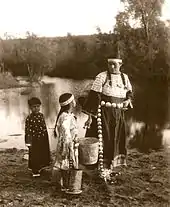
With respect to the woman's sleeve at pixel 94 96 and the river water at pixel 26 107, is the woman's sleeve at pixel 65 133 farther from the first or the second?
the river water at pixel 26 107

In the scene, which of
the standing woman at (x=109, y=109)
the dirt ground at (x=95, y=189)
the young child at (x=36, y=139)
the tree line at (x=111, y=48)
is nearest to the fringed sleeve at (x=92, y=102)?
the standing woman at (x=109, y=109)

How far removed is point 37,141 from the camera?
2949mm

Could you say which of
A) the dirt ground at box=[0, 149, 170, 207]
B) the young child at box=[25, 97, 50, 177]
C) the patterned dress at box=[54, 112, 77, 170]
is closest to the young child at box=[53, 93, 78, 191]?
the patterned dress at box=[54, 112, 77, 170]

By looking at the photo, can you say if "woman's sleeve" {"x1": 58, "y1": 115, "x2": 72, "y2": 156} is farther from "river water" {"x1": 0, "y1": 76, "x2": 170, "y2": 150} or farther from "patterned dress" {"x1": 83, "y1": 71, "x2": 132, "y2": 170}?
"river water" {"x1": 0, "y1": 76, "x2": 170, "y2": 150}

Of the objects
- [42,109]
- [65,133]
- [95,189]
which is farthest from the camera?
[42,109]

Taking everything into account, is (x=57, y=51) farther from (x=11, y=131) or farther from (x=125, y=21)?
(x=11, y=131)

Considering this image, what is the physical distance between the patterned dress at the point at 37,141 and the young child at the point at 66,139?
1.06ft

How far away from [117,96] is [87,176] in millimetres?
670

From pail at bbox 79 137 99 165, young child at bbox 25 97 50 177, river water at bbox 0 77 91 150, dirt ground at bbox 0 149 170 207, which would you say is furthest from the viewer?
river water at bbox 0 77 91 150

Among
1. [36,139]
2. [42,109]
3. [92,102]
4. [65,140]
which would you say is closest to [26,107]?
[42,109]

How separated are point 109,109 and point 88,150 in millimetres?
353

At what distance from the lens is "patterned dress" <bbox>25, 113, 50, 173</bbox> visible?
114 inches

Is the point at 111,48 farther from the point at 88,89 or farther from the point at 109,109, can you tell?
the point at 109,109

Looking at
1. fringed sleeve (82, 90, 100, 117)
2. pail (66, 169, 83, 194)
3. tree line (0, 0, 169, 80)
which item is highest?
tree line (0, 0, 169, 80)
